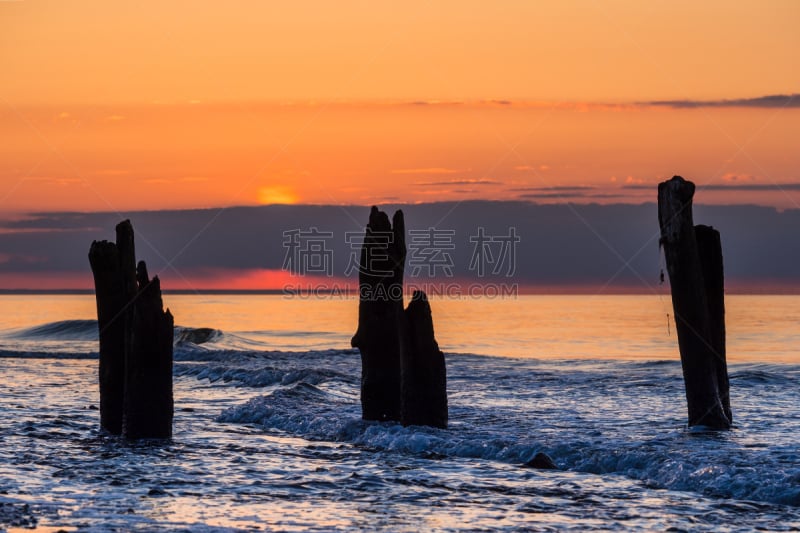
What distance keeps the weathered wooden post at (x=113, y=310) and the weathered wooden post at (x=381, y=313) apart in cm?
372

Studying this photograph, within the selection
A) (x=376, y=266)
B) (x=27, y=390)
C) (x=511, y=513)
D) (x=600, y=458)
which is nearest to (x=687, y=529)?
(x=511, y=513)

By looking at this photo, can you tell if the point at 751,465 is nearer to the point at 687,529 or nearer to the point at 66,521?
the point at 687,529

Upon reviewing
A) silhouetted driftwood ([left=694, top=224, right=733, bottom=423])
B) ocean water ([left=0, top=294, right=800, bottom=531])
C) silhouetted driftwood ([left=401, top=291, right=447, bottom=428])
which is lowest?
ocean water ([left=0, top=294, right=800, bottom=531])

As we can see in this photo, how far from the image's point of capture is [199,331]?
163ft

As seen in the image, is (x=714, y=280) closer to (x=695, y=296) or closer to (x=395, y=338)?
(x=695, y=296)

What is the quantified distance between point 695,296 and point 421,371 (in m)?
4.50

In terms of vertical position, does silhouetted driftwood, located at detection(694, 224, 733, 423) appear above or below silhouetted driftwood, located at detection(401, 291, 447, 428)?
above

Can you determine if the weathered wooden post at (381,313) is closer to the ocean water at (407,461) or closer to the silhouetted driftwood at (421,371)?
the silhouetted driftwood at (421,371)

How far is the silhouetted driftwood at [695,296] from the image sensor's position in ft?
50.7

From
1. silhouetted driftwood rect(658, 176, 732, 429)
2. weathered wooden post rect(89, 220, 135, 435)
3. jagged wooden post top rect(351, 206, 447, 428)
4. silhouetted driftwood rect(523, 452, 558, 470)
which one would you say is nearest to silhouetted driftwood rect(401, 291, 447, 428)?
jagged wooden post top rect(351, 206, 447, 428)

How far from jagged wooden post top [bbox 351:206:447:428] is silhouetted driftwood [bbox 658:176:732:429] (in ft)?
12.9

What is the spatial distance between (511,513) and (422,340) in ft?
16.7

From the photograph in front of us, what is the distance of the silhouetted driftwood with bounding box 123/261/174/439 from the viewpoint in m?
14.8

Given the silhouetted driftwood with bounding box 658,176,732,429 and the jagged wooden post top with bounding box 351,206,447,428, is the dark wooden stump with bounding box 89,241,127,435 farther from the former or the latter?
the silhouetted driftwood with bounding box 658,176,732,429
